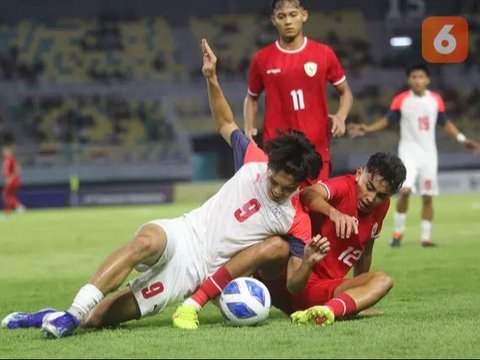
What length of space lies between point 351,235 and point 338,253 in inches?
8.5

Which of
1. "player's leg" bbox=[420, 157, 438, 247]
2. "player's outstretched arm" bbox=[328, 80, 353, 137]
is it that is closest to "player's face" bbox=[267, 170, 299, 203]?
"player's outstretched arm" bbox=[328, 80, 353, 137]

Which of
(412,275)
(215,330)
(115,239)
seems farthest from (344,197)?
(115,239)

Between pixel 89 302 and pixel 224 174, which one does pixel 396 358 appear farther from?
pixel 224 174

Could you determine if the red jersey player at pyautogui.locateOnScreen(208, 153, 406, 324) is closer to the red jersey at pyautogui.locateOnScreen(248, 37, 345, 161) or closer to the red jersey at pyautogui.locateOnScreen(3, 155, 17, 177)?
the red jersey at pyautogui.locateOnScreen(248, 37, 345, 161)

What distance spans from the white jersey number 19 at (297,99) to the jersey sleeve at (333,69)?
1.08ft

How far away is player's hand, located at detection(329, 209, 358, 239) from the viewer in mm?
6730

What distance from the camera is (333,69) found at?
910 cm

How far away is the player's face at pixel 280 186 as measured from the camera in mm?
6703

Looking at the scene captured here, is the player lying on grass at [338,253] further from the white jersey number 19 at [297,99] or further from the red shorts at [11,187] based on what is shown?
the red shorts at [11,187]

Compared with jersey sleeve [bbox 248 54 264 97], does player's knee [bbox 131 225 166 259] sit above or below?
below

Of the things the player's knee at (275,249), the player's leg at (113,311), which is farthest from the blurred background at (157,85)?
the player's knee at (275,249)

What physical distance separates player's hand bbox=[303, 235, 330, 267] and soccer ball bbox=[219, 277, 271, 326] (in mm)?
391

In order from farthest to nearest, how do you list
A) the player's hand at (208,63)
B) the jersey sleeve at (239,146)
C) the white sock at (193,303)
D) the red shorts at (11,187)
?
1. the red shorts at (11,187)
2. the player's hand at (208,63)
3. the jersey sleeve at (239,146)
4. the white sock at (193,303)

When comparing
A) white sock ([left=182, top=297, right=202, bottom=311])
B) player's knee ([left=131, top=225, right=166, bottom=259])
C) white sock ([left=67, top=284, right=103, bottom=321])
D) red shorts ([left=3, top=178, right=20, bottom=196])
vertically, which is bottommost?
red shorts ([left=3, top=178, right=20, bottom=196])
